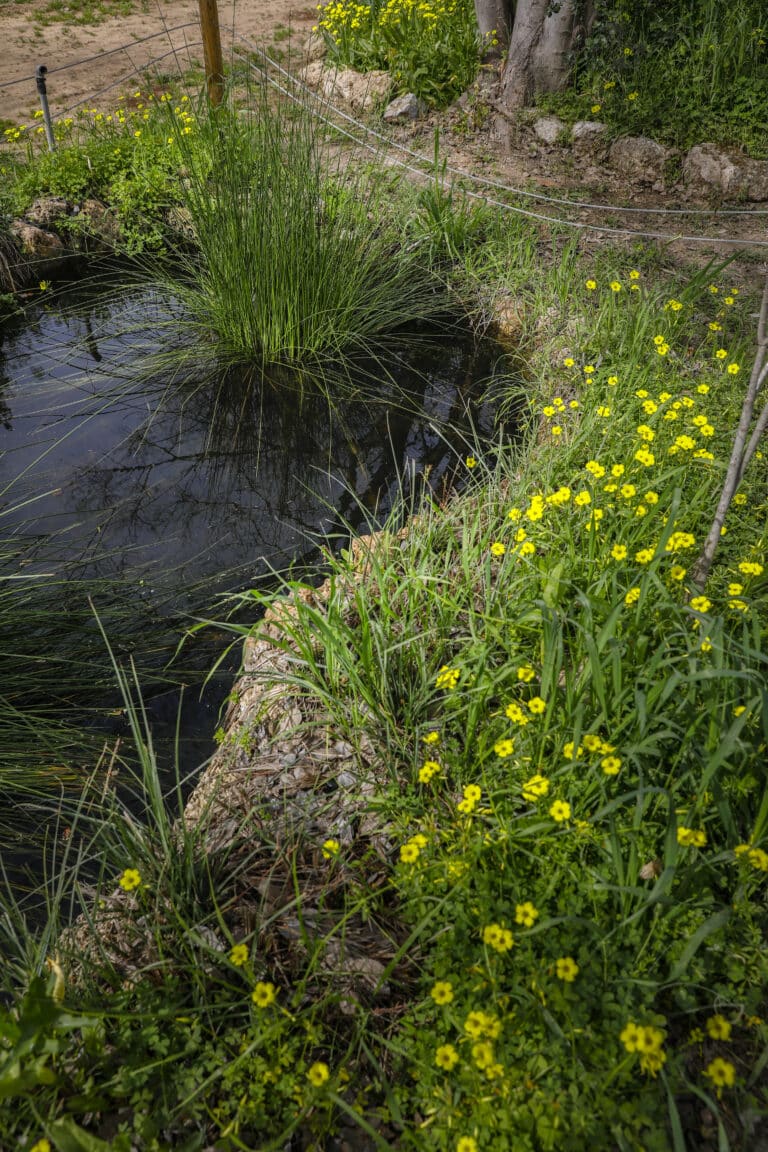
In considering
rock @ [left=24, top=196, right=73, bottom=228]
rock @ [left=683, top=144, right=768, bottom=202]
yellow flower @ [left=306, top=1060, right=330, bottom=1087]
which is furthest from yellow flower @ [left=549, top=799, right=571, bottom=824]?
rock @ [left=683, top=144, right=768, bottom=202]

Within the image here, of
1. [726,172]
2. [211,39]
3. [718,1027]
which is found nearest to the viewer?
[718,1027]

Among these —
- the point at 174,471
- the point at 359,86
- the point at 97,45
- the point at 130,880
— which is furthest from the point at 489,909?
the point at 97,45

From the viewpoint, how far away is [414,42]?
21.5 ft

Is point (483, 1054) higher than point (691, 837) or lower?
lower

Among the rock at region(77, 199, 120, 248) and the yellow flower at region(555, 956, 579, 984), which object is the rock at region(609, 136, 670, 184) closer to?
the rock at region(77, 199, 120, 248)

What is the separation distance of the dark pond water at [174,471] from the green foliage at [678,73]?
3.07 metres

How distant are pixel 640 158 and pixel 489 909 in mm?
5852

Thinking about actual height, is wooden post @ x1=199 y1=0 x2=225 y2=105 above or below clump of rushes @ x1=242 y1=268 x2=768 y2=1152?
above

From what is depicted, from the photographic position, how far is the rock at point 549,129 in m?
5.84

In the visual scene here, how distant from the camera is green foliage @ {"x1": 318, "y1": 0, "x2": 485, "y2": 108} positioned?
636 cm

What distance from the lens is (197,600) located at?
267 cm

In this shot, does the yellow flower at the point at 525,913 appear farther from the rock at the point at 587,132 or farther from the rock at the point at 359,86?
the rock at the point at 359,86

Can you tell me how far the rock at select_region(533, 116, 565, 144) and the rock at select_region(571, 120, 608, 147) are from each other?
0.37 feet

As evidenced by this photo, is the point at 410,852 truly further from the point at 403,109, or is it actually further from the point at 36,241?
the point at 403,109
